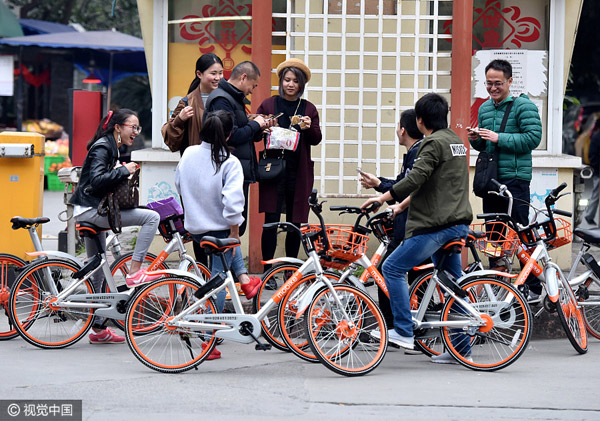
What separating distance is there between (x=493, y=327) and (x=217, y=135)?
220cm

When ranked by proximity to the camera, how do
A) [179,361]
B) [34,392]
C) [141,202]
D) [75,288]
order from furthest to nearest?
[141,202] → [75,288] → [179,361] → [34,392]

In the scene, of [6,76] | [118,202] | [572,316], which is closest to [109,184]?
[118,202]

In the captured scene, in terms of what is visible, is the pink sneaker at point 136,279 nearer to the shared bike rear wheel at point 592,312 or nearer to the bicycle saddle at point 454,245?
the bicycle saddle at point 454,245

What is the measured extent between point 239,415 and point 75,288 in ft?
7.19

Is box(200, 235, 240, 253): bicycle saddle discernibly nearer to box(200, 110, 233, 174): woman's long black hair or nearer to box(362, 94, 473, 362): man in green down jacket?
box(200, 110, 233, 174): woman's long black hair

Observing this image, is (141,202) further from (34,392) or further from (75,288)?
(34,392)

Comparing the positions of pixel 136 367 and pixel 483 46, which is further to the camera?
pixel 483 46

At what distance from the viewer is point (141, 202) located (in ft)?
32.9

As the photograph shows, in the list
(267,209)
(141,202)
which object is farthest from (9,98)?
(267,209)

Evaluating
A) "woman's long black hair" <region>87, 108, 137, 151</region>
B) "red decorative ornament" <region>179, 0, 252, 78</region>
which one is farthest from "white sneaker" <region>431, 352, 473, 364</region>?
"red decorative ornament" <region>179, 0, 252, 78</region>

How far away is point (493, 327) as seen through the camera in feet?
21.7

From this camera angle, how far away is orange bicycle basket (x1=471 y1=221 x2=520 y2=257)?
7.27 m

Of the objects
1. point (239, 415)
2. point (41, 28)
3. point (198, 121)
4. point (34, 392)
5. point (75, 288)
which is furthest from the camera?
point (41, 28)

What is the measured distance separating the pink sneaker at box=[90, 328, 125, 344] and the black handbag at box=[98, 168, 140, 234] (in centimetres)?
78
